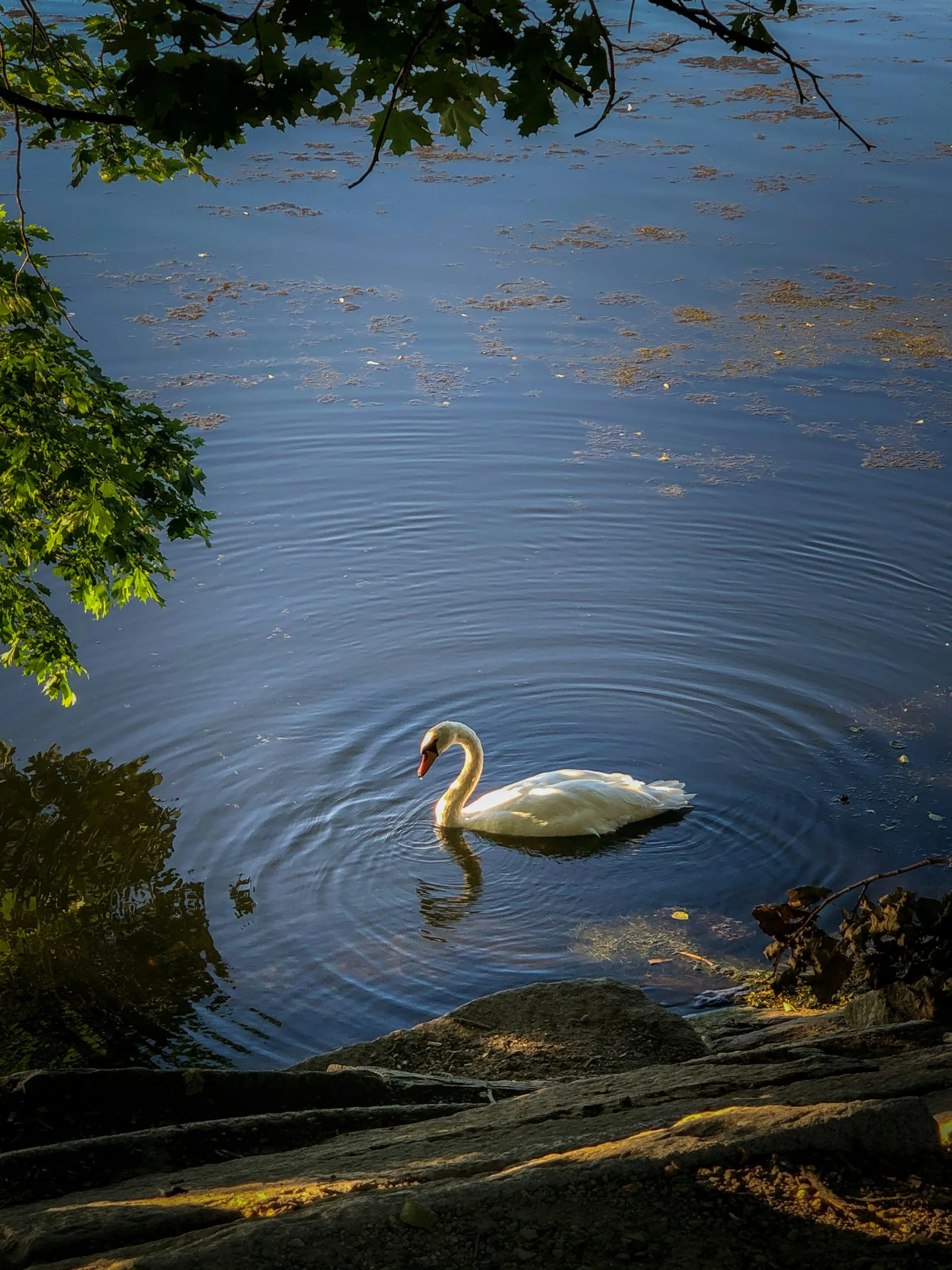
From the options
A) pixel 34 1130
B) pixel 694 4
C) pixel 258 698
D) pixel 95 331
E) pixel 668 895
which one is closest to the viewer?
pixel 34 1130

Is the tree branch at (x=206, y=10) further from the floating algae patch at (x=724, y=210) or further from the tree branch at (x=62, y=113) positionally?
the floating algae patch at (x=724, y=210)

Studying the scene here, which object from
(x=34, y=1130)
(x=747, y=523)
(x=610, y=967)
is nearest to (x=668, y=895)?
(x=610, y=967)

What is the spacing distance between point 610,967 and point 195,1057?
2.36 m

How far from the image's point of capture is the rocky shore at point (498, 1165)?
134 inches

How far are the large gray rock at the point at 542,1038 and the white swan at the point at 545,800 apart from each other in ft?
7.59

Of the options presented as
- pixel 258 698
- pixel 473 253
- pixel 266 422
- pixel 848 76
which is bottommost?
pixel 258 698

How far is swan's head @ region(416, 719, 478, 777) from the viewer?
914 cm

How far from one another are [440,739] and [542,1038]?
11.1ft

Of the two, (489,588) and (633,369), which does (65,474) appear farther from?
(633,369)

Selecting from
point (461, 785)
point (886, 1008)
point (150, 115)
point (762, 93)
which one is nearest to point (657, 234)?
point (762, 93)

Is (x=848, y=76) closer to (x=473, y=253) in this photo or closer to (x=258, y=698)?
(x=473, y=253)

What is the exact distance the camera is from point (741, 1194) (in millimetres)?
3590

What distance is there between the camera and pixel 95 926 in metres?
8.09

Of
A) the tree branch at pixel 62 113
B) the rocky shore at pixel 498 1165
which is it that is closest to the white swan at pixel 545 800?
the rocky shore at pixel 498 1165
